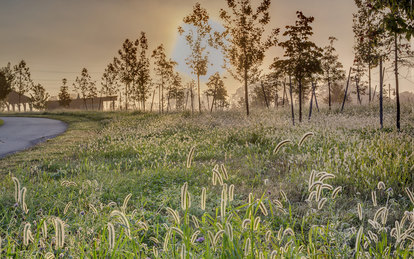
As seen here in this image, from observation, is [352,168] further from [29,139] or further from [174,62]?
[174,62]

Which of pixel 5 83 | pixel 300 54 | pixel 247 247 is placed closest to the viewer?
pixel 247 247

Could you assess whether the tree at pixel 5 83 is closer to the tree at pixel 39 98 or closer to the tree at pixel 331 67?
the tree at pixel 39 98

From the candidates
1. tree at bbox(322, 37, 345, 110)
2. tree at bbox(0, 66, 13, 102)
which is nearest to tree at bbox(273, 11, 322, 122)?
tree at bbox(322, 37, 345, 110)

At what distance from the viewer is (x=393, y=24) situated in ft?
21.8

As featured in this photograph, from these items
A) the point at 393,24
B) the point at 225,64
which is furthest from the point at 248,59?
the point at 393,24

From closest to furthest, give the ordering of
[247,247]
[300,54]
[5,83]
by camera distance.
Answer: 1. [247,247]
2. [300,54]
3. [5,83]

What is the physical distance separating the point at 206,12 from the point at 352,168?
25.7 m

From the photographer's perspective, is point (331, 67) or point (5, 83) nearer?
point (331, 67)

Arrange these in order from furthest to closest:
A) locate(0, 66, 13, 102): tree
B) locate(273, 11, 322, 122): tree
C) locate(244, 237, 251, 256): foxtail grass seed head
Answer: locate(0, 66, 13, 102): tree, locate(273, 11, 322, 122): tree, locate(244, 237, 251, 256): foxtail grass seed head

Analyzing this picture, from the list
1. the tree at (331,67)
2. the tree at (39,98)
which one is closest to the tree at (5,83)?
the tree at (39,98)

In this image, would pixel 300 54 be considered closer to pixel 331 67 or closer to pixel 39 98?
pixel 331 67

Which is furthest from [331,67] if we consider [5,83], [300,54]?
[5,83]

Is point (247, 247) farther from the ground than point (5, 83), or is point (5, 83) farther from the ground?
point (5, 83)

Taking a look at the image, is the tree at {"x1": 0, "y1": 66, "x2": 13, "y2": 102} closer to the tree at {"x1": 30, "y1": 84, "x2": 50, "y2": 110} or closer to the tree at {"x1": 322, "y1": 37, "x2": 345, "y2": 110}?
the tree at {"x1": 30, "y1": 84, "x2": 50, "y2": 110}
